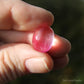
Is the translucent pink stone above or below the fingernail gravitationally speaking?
above

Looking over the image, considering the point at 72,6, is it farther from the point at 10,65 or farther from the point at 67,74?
the point at 10,65

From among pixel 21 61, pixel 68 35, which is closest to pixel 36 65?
pixel 21 61

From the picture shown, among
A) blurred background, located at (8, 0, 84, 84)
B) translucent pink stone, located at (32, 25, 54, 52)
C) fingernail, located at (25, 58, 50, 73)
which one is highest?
translucent pink stone, located at (32, 25, 54, 52)

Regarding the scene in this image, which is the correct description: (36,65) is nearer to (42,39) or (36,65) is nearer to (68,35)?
(42,39)

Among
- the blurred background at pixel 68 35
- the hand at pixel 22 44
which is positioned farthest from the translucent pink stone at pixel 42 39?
the blurred background at pixel 68 35

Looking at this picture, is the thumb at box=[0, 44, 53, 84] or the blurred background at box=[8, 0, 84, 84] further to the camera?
the blurred background at box=[8, 0, 84, 84]

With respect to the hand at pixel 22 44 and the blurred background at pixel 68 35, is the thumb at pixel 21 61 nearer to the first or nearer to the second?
the hand at pixel 22 44

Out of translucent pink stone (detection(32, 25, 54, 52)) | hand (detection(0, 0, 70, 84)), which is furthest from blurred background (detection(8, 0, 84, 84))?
translucent pink stone (detection(32, 25, 54, 52))

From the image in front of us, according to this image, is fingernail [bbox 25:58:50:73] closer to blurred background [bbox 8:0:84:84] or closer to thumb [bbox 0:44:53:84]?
thumb [bbox 0:44:53:84]

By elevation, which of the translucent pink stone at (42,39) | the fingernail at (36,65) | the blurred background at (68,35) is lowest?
the blurred background at (68,35)
